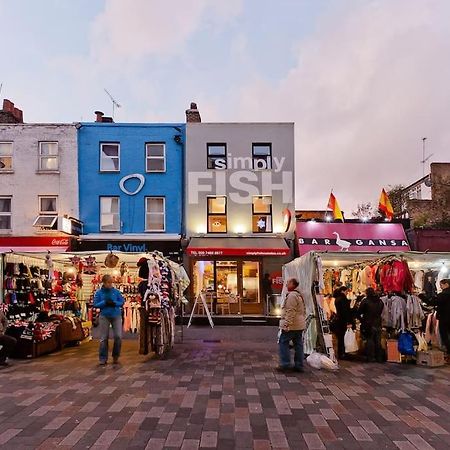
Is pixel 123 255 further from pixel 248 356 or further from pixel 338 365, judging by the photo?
pixel 338 365

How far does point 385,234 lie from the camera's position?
67.9ft

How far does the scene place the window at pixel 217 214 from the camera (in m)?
20.8

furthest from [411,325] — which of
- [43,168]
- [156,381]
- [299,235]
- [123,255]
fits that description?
[43,168]

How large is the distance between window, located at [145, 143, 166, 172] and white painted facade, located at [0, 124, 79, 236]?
10.4 feet

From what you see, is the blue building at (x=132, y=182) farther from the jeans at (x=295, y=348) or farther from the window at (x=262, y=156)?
the jeans at (x=295, y=348)

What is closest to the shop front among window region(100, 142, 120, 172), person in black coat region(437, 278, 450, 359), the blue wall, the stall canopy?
the stall canopy

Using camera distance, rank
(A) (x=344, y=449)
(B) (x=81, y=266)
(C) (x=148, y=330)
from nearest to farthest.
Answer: (A) (x=344, y=449) < (C) (x=148, y=330) < (B) (x=81, y=266)

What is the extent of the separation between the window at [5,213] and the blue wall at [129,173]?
327cm

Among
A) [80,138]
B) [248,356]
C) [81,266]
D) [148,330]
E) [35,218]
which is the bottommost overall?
[248,356]

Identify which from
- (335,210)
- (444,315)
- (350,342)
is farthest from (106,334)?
(335,210)

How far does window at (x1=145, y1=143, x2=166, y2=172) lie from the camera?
2111 centimetres

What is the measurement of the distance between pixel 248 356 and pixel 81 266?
491 centimetres

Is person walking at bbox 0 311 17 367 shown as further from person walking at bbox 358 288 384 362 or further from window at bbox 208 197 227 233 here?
window at bbox 208 197 227 233

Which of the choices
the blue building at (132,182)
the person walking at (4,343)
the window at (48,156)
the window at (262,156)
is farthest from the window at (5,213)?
the person walking at (4,343)
